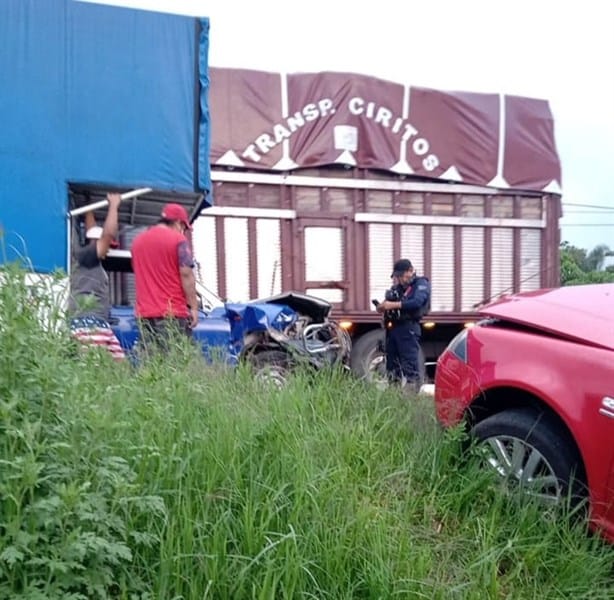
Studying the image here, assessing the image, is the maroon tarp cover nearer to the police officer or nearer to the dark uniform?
the police officer

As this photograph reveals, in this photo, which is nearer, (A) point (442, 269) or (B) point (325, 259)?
(B) point (325, 259)

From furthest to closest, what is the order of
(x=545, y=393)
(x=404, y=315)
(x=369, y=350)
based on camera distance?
1. (x=369, y=350)
2. (x=404, y=315)
3. (x=545, y=393)

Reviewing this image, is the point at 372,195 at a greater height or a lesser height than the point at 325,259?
greater

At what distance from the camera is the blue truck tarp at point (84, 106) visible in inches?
183

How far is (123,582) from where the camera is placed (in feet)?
6.01

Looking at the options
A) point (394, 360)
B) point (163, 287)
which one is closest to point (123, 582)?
point (163, 287)

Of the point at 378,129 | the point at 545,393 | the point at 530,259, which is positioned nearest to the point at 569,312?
the point at 545,393

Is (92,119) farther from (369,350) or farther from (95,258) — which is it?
(369,350)

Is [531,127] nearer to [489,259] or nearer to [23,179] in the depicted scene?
[489,259]

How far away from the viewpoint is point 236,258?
26.7 feet

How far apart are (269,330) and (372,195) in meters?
3.20

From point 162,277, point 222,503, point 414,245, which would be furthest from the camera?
point 414,245

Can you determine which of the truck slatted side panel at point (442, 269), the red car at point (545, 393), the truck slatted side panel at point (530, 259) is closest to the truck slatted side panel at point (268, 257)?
the truck slatted side panel at point (442, 269)

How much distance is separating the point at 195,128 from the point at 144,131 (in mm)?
485
